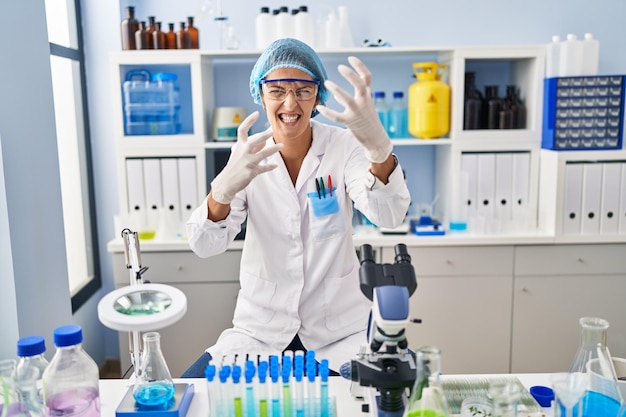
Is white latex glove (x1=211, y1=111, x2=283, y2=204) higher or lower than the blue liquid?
higher

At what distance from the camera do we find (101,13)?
2932 millimetres

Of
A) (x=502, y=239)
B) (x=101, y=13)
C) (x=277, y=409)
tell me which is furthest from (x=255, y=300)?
(x=101, y=13)

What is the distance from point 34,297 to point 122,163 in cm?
104

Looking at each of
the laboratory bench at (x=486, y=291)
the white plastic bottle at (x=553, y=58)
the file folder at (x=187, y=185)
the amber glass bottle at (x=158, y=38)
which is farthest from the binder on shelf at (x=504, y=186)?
the amber glass bottle at (x=158, y=38)

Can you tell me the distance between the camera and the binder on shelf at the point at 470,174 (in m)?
2.76

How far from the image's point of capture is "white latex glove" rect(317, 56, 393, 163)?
129 cm

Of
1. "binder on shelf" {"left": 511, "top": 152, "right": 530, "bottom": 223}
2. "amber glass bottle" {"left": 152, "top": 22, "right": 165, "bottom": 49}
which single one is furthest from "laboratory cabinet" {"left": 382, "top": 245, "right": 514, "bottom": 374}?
"amber glass bottle" {"left": 152, "top": 22, "right": 165, "bottom": 49}

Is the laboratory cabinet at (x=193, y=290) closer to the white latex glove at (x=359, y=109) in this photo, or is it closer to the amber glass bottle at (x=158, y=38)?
the amber glass bottle at (x=158, y=38)

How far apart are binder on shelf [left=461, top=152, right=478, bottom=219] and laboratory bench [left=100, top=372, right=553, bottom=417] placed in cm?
151

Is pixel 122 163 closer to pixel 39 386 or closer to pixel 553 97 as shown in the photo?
pixel 39 386

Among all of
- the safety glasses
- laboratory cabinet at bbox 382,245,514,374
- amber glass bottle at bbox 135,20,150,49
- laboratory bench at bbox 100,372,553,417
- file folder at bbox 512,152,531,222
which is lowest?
laboratory cabinet at bbox 382,245,514,374

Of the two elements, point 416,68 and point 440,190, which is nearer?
point 416,68

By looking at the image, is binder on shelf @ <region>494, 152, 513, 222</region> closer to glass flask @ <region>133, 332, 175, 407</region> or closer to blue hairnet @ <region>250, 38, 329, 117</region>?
blue hairnet @ <region>250, 38, 329, 117</region>

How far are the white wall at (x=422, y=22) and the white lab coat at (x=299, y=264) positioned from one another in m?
1.43
